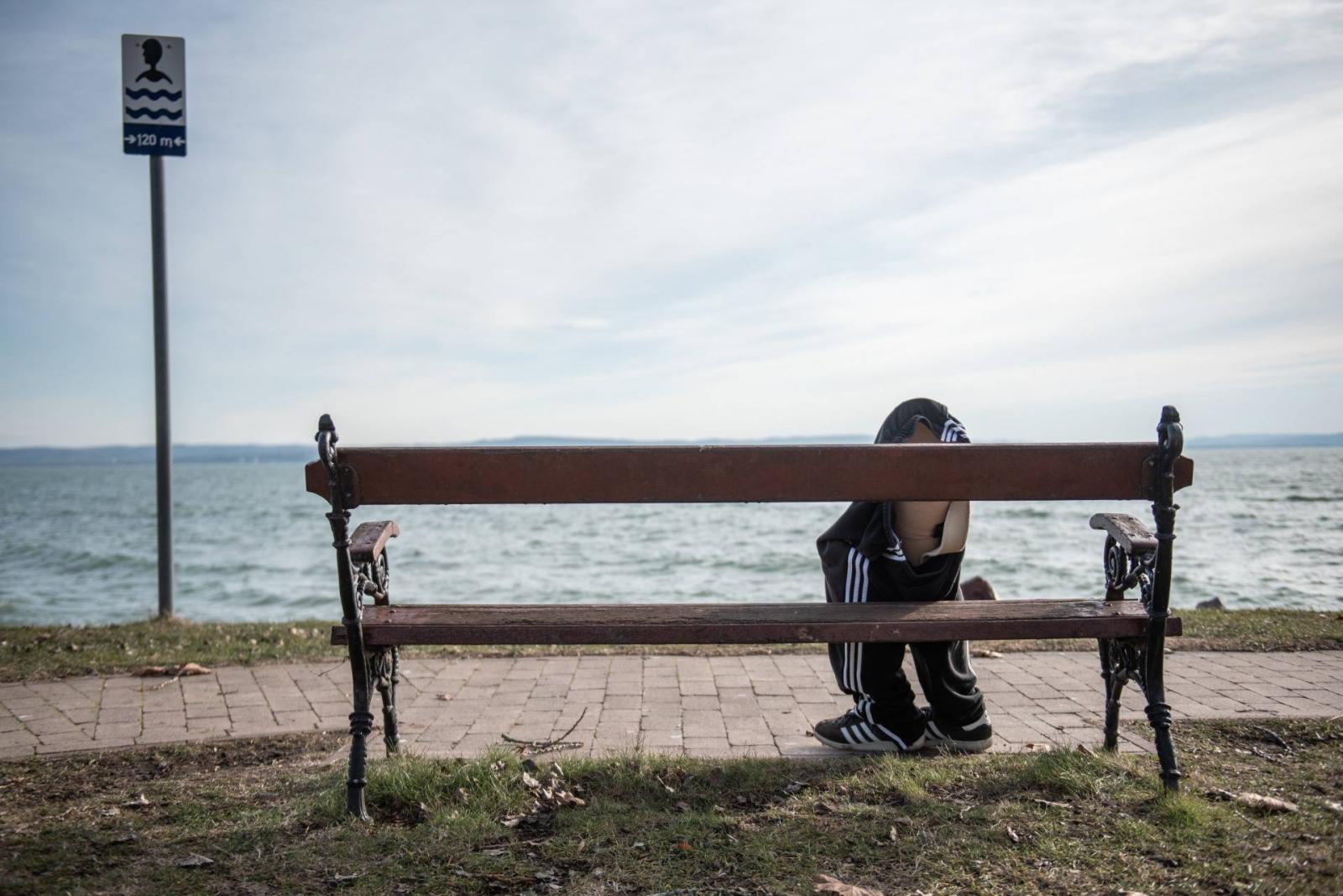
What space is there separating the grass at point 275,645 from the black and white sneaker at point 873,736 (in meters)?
1.81

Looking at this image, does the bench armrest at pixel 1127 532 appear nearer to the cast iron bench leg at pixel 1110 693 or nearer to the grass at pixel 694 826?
the cast iron bench leg at pixel 1110 693

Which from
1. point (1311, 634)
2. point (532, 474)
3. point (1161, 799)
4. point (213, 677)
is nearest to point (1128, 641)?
point (1161, 799)

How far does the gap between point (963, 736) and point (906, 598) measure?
56 cm

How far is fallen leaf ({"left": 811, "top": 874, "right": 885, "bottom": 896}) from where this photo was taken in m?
2.38

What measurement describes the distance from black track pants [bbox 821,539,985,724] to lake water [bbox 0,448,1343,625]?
5.76 m

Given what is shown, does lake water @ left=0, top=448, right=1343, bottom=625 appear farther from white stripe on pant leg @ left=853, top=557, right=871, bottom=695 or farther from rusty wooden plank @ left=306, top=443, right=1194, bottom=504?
white stripe on pant leg @ left=853, top=557, right=871, bottom=695

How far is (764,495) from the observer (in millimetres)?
2912

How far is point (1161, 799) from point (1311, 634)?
3371 millimetres

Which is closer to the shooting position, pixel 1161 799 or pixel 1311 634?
pixel 1161 799

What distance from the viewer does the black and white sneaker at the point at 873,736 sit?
11.8 feet

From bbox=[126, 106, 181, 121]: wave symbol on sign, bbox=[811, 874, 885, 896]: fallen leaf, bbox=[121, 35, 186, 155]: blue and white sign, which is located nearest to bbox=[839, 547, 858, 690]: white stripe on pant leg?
bbox=[811, 874, 885, 896]: fallen leaf

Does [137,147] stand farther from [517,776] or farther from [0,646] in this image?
[517,776]

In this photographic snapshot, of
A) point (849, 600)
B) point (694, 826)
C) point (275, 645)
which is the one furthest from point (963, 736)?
point (275, 645)

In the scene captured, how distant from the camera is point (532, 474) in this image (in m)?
2.93
